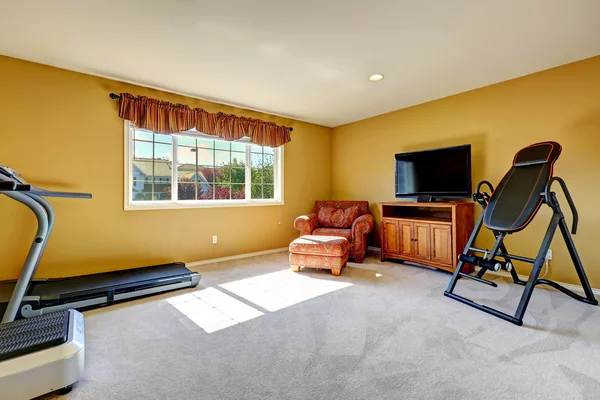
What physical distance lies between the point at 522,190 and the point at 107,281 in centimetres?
409

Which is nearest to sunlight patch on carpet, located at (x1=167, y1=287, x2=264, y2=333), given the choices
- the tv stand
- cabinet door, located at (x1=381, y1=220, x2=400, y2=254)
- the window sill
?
the window sill

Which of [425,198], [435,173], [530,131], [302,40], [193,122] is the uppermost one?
[302,40]

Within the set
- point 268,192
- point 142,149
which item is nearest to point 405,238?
point 268,192

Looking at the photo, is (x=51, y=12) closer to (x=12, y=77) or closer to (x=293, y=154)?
(x=12, y=77)

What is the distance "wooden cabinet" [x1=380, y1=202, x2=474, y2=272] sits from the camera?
3420 millimetres

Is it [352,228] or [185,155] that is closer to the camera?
[185,155]

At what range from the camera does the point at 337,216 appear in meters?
4.64

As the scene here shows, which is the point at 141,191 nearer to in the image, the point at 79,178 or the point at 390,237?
the point at 79,178

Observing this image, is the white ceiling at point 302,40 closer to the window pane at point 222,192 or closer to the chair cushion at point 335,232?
the window pane at point 222,192

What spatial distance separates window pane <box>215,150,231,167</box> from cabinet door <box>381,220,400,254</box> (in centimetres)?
260

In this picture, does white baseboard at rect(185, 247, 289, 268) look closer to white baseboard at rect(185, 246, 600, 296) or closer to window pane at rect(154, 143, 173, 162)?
white baseboard at rect(185, 246, 600, 296)

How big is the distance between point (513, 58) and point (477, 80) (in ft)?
1.81

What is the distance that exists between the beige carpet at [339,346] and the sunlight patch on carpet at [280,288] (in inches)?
1.1

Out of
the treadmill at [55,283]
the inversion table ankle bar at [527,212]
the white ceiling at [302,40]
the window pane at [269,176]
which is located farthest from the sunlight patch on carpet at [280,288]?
the white ceiling at [302,40]
